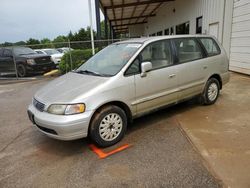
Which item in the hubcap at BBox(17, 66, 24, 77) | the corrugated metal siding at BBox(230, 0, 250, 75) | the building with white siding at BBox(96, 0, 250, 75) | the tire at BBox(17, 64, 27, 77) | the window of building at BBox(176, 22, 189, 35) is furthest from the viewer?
the window of building at BBox(176, 22, 189, 35)

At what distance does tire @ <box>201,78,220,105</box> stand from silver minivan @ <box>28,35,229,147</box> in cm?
2

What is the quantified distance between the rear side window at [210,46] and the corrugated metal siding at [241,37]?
3640 millimetres

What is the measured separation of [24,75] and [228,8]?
10774 mm

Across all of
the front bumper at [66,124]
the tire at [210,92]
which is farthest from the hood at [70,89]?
the tire at [210,92]

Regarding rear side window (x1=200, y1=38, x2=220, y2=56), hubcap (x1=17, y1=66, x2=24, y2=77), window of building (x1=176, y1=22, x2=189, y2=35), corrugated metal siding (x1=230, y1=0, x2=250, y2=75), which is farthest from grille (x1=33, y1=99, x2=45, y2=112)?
window of building (x1=176, y1=22, x2=189, y2=35)

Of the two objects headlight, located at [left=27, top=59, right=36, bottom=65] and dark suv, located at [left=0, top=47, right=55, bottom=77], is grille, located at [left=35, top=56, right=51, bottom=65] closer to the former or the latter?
dark suv, located at [left=0, top=47, right=55, bottom=77]

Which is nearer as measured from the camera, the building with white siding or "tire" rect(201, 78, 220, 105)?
"tire" rect(201, 78, 220, 105)

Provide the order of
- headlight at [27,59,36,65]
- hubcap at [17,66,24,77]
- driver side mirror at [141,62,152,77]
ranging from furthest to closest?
1. hubcap at [17,66,24,77]
2. headlight at [27,59,36,65]
3. driver side mirror at [141,62,152,77]

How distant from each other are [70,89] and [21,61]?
9.95m

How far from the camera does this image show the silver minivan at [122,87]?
3355 mm

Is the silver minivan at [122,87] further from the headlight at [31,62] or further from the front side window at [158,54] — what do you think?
the headlight at [31,62]

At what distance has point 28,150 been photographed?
12.6ft

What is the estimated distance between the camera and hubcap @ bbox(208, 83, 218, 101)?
5327 millimetres

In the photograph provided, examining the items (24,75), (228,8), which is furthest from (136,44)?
(24,75)
